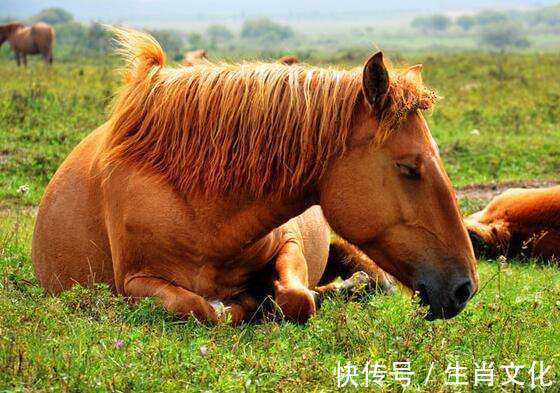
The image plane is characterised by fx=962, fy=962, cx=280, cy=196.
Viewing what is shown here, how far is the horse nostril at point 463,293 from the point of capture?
15.6 feet

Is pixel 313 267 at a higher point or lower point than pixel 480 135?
higher

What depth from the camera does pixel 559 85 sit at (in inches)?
921

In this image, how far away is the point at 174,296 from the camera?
5.17 metres

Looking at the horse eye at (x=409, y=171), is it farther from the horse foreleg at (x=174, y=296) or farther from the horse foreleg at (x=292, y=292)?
the horse foreleg at (x=174, y=296)

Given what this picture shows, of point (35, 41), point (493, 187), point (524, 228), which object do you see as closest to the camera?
point (524, 228)

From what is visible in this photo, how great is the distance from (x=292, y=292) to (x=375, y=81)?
1297 mm

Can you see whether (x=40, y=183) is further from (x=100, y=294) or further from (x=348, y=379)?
(x=348, y=379)

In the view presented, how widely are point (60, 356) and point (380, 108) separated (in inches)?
79.1

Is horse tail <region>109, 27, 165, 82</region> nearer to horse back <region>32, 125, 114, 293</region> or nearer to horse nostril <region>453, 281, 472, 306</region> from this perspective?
horse back <region>32, 125, 114, 293</region>

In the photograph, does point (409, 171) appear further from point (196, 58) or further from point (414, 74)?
point (196, 58)

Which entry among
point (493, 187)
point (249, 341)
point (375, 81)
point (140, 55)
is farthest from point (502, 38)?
point (249, 341)

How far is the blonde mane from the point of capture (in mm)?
4945

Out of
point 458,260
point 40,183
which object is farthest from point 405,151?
point 40,183

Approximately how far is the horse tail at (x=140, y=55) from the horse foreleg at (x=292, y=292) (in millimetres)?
1359
